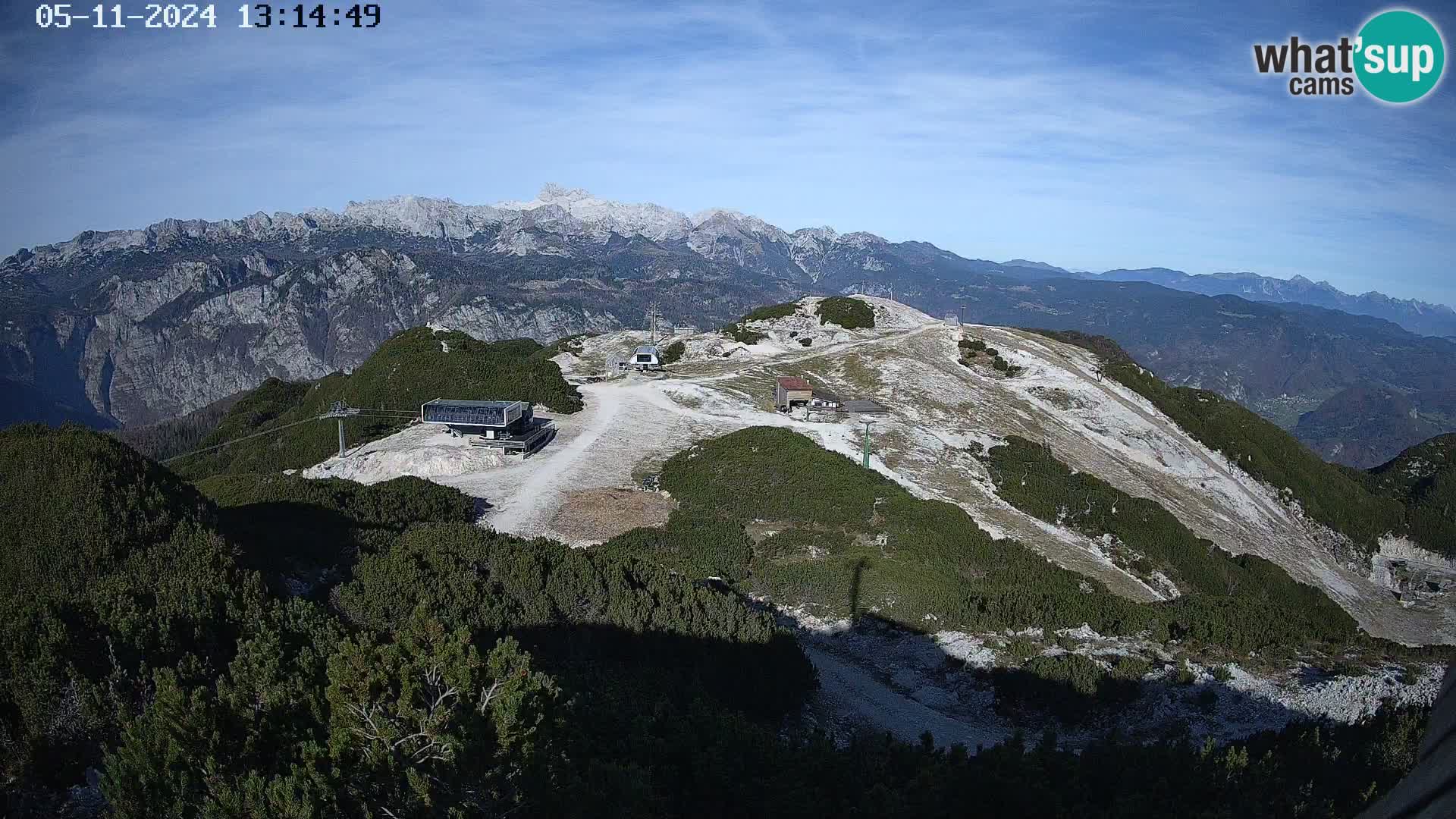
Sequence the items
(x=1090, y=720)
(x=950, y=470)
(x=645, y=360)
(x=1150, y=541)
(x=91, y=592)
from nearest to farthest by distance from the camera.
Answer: (x=91, y=592) → (x=1090, y=720) → (x=1150, y=541) → (x=950, y=470) → (x=645, y=360)

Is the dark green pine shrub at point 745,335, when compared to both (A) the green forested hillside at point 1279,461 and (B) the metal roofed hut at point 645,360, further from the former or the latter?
(A) the green forested hillside at point 1279,461

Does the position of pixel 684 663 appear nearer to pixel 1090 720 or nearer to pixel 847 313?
Result: pixel 1090 720

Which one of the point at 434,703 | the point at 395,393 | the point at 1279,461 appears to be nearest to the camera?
the point at 434,703

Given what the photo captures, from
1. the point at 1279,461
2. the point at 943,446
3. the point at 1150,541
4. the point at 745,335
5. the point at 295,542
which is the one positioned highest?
the point at 295,542

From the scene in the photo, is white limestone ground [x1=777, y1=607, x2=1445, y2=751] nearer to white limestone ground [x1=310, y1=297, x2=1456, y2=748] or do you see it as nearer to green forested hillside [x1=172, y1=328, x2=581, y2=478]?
white limestone ground [x1=310, y1=297, x2=1456, y2=748]

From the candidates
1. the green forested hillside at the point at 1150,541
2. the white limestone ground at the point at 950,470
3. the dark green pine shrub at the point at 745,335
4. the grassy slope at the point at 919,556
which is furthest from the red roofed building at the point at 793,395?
the dark green pine shrub at the point at 745,335

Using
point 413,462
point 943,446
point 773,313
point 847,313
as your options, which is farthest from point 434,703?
point 773,313

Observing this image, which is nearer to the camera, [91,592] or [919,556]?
[91,592]
